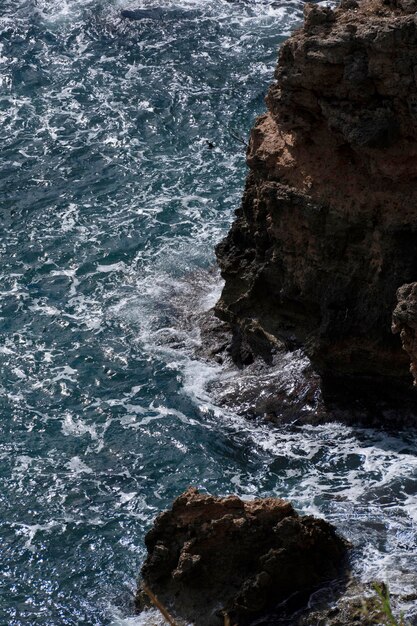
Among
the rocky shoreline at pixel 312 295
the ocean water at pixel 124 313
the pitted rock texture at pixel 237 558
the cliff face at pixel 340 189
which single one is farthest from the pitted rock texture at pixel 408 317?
the cliff face at pixel 340 189

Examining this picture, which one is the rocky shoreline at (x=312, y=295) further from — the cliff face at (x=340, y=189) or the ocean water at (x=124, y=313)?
the ocean water at (x=124, y=313)

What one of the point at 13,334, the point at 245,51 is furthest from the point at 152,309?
the point at 245,51

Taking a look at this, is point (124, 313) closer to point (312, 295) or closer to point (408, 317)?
point (312, 295)

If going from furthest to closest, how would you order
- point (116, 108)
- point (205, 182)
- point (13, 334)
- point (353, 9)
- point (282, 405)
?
point (116, 108)
point (205, 182)
point (13, 334)
point (282, 405)
point (353, 9)

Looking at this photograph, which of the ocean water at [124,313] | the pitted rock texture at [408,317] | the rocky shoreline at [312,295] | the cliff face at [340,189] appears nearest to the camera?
the pitted rock texture at [408,317]

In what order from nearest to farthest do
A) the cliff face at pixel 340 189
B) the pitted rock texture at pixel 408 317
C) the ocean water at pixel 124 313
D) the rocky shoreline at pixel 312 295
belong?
the pitted rock texture at pixel 408 317
the rocky shoreline at pixel 312 295
the ocean water at pixel 124 313
the cliff face at pixel 340 189

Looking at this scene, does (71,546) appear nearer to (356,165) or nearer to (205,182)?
(356,165)
